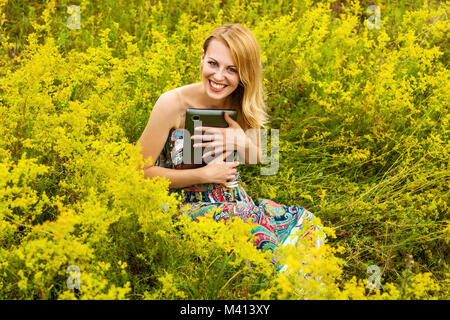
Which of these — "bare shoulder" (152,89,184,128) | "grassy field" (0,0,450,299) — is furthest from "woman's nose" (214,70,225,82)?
"grassy field" (0,0,450,299)

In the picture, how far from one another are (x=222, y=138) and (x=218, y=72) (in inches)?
13.5

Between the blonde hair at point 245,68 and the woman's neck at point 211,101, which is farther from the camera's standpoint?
the woman's neck at point 211,101

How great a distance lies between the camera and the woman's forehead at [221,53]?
2310mm

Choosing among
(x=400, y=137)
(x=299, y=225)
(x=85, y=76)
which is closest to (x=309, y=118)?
(x=400, y=137)

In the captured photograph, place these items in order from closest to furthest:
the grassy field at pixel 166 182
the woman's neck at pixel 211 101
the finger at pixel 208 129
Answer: the grassy field at pixel 166 182 < the finger at pixel 208 129 < the woman's neck at pixel 211 101

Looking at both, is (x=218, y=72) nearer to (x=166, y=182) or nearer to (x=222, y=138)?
(x=222, y=138)

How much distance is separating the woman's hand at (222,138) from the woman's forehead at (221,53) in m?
0.27

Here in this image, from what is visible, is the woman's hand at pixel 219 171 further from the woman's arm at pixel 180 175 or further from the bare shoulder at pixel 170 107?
the bare shoulder at pixel 170 107

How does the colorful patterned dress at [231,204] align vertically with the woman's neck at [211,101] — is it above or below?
below

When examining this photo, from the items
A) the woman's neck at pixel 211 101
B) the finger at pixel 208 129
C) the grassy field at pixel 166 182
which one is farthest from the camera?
the woman's neck at pixel 211 101

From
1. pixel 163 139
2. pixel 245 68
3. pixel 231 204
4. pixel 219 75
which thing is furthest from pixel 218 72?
pixel 231 204

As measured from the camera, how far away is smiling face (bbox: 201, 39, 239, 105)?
2.32 metres

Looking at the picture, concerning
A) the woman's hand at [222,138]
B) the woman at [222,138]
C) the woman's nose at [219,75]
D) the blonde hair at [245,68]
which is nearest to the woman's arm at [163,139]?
the woman at [222,138]

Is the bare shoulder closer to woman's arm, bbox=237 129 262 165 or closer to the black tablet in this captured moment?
the black tablet
